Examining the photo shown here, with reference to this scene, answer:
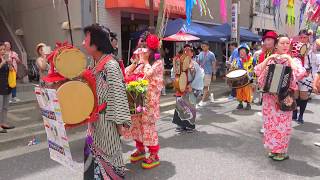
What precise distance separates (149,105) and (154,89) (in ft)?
0.73

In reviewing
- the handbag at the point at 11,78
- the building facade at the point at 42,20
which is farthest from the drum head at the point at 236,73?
the building facade at the point at 42,20

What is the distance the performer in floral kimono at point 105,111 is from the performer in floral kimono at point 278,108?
8.41 ft

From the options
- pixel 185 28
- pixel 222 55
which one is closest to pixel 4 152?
pixel 185 28

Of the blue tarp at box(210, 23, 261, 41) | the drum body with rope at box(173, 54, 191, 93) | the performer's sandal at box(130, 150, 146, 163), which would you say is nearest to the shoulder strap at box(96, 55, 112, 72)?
the performer's sandal at box(130, 150, 146, 163)

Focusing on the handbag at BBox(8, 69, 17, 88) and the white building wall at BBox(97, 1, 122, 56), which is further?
the white building wall at BBox(97, 1, 122, 56)

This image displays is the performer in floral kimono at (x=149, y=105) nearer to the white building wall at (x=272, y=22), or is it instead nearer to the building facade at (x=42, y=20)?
the building facade at (x=42, y=20)

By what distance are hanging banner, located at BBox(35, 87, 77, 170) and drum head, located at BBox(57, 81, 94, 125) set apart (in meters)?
0.10

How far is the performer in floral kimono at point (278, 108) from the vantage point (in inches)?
191

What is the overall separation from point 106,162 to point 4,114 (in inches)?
172

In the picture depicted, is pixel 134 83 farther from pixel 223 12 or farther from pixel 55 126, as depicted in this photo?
pixel 223 12

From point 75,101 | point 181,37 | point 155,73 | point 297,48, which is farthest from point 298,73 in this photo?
point 181,37

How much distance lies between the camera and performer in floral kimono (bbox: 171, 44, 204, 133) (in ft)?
21.5

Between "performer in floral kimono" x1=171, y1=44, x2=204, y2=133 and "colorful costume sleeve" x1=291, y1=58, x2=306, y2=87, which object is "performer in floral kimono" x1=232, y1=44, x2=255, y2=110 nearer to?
Answer: "performer in floral kimono" x1=171, y1=44, x2=204, y2=133

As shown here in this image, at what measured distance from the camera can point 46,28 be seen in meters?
14.2
